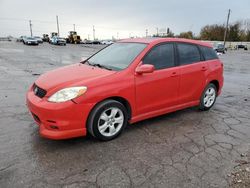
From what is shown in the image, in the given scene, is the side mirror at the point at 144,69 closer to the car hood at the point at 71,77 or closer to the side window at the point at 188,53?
the car hood at the point at 71,77

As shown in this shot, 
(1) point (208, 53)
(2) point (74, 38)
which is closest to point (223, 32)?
(2) point (74, 38)

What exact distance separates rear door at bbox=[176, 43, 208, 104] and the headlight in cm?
222

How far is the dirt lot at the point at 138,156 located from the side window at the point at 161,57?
3.81ft

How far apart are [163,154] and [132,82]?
1.28 metres

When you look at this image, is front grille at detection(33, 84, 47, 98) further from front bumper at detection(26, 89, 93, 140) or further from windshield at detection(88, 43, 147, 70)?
windshield at detection(88, 43, 147, 70)

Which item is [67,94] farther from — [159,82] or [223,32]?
[223,32]

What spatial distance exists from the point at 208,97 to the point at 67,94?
355 cm

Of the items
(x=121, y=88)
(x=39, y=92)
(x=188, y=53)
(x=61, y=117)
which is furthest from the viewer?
(x=188, y=53)

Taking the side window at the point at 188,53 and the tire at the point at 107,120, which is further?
the side window at the point at 188,53

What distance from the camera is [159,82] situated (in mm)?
4582

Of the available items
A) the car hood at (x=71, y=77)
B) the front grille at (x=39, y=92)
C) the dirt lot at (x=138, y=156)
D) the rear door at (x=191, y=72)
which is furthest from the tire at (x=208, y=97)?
the front grille at (x=39, y=92)

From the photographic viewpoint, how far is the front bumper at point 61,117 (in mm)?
3578

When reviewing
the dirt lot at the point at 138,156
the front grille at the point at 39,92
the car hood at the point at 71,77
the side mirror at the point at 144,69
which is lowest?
the dirt lot at the point at 138,156

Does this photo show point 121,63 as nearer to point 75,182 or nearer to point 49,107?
point 49,107
